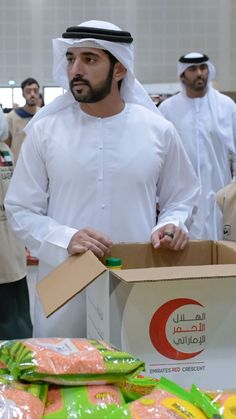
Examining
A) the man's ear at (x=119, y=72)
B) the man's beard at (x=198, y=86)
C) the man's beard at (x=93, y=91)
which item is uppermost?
the man's ear at (x=119, y=72)

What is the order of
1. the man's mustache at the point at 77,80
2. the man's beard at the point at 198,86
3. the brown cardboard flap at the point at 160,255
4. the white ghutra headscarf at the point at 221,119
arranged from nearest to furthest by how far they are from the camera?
the brown cardboard flap at the point at 160,255 → the man's mustache at the point at 77,80 → the white ghutra headscarf at the point at 221,119 → the man's beard at the point at 198,86

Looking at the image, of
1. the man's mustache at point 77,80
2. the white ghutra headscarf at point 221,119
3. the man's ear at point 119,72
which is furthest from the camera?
the white ghutra headscarf at point 221,119

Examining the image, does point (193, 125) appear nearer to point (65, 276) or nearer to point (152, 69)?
point (65, 276)

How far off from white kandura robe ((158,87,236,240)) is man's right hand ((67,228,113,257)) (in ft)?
9.09

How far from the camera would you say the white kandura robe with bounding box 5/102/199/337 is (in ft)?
6.89

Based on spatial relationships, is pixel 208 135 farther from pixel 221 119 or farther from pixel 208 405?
pixel 208 405

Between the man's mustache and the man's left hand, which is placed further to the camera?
the man's mustache

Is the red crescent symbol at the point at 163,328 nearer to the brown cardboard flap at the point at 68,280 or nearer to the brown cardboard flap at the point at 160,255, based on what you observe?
the brown cardboard flap at the point at 68,280

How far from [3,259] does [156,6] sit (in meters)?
11.1

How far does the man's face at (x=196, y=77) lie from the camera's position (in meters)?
5.12

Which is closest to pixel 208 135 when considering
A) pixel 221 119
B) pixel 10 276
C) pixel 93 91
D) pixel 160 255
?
pixel 221 119

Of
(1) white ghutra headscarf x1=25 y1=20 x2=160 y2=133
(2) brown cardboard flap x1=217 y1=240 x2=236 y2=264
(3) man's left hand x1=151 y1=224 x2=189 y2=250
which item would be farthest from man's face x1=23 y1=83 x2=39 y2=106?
(2) brown cardboard flap x1=217 y1=240 x2=236 y2=264

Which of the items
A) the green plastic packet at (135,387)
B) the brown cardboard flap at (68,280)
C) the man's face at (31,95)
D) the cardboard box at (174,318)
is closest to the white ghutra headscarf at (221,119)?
the man's face at (31,95)

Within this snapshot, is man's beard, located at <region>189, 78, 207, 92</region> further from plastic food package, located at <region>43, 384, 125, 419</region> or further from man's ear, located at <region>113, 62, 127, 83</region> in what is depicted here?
plastic food package, located at <region>43, 384, 125, 419</region>
